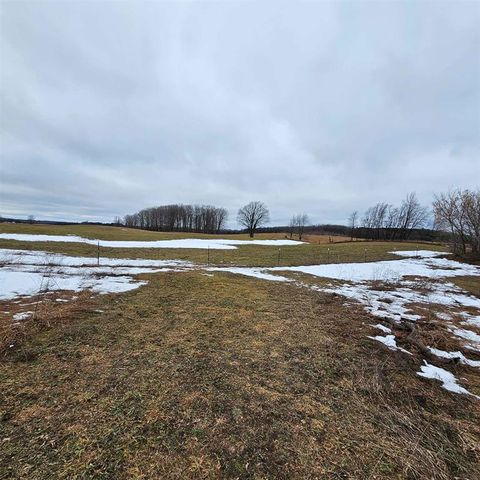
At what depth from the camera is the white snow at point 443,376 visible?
384cm

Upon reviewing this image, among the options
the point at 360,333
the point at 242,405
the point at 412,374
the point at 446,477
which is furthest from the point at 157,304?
the point at 446,477

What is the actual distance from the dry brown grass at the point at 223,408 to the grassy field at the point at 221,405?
15 millimetres

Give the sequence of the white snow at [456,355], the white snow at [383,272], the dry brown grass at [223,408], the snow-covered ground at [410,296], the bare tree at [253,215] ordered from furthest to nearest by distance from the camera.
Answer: the bare tree at [253,215] < the white snow at [383,272] < the snow-covered ground at [410,296] < the white snow at [456,355] < the dry brown grass at [223,408]

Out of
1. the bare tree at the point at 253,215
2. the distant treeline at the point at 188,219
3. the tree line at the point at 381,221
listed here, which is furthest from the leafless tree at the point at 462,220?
the distant treeline at the point at 188,219

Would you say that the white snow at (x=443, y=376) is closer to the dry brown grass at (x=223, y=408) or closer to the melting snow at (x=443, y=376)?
the melting snow at (x=443, y=376)

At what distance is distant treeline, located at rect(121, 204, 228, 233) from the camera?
101062 mm

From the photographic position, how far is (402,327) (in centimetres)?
609

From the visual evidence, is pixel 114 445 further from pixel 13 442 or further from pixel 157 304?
pixel 157 304

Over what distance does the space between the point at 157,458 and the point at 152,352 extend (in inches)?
86.6

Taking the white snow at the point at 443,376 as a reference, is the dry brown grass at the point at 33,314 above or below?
above

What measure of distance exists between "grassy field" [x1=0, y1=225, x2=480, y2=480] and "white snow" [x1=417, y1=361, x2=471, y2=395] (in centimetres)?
14

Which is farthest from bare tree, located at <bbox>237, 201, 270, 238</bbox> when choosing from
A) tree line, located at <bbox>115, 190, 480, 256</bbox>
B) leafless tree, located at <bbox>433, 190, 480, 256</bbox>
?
leafless tree, located at <bbox>433, 190, 480, 256</bbox>

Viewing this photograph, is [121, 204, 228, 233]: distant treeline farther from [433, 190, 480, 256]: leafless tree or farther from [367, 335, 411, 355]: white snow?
[367, 335, 411, 355]: white snow

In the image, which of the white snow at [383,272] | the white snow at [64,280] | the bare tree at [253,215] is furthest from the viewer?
the bare tree at [253,215]
